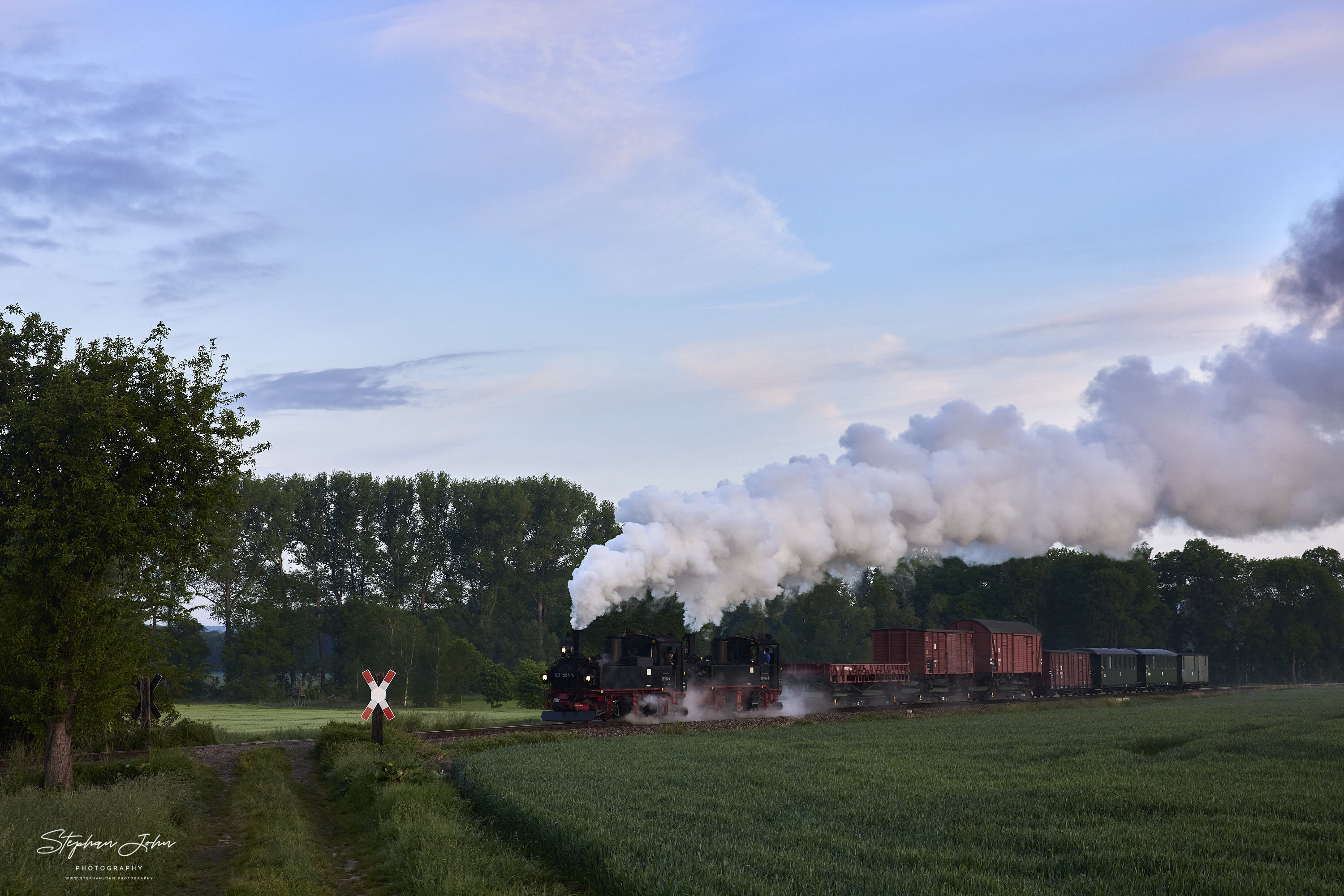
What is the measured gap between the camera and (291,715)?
194ft

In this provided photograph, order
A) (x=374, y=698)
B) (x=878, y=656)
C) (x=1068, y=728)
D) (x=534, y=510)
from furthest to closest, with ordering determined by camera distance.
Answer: (x=534, y=510), (x=878, y=656), (x=1068, y=728), (x=374, y=698)

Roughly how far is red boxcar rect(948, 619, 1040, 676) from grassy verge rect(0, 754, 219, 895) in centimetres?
4644

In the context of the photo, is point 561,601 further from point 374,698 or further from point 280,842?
point 280,842

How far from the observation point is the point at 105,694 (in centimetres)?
2286

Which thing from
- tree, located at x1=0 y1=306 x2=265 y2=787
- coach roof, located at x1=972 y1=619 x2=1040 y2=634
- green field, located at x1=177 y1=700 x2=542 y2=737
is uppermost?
tree, located at x1=0 y1=306 x2=265 y2=787

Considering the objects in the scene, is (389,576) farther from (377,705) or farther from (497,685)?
(377,705)

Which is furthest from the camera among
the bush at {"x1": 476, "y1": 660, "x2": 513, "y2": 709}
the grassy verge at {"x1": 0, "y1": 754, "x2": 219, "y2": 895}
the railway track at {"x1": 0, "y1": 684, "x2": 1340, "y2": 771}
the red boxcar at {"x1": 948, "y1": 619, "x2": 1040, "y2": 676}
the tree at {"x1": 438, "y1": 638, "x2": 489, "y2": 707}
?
the tree at {"x1": 438, "y1": 638, "x2": 489, "y2": 707}

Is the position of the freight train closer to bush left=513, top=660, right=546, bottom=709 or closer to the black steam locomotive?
the black steam locomotive

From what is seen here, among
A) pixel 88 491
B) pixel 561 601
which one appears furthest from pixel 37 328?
pixel 561 601

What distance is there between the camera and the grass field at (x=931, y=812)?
43.5 ft

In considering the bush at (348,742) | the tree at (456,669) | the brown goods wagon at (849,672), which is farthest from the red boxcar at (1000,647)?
the bush at (348,742)

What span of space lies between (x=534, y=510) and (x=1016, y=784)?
3065 inches

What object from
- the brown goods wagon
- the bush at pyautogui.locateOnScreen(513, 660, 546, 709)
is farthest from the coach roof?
the bush at pyautogui.locateOnScreen(513, 660, 546, 709)

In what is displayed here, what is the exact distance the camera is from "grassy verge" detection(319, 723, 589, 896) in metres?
13.4
